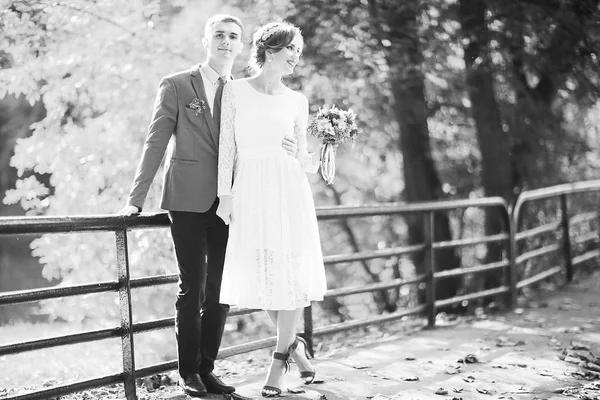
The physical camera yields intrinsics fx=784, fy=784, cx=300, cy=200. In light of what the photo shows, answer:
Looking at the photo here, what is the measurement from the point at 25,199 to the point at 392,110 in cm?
545

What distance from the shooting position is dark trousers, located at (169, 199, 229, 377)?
4.50m

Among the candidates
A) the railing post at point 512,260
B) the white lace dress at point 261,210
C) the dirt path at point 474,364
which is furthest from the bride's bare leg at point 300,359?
the railing post at point 512,260

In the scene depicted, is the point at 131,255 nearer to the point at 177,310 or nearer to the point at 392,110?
the point at 177,310

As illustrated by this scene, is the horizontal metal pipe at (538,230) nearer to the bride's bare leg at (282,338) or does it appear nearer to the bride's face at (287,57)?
the bride's bare leg at (282,338)

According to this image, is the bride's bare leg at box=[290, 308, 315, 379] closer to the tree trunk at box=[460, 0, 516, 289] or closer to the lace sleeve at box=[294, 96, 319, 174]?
the lace sleeve at box=[294, 96, 319, 174]

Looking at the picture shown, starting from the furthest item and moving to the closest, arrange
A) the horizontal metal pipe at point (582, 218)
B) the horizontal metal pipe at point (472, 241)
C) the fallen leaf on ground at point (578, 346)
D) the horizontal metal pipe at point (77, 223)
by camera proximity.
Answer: the horizontal metal pipe at point (582, 218) < the horizontal metal pipe at point (472, 241) < the fallen leaf on ground at point (578, 346) < the horizontal metal pipe at point (77, 223)

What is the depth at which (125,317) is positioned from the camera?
4.59m

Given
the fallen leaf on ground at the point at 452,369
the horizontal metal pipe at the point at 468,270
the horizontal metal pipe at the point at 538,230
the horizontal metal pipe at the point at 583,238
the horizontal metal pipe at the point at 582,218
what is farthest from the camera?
the horizontal metal pipe at the point at 583,238

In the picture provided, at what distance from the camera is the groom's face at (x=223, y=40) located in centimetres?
454

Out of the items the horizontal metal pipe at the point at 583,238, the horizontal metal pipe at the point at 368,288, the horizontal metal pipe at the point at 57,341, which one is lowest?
the horizontal metal pipe at the point at 583,238

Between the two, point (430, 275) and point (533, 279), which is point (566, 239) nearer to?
point (533, 279)

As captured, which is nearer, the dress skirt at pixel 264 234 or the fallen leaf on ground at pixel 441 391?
the dress skirt at pixel 264 234

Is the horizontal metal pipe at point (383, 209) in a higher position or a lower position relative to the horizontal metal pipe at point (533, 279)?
higher

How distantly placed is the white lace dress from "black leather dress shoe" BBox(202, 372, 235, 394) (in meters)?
0.47
